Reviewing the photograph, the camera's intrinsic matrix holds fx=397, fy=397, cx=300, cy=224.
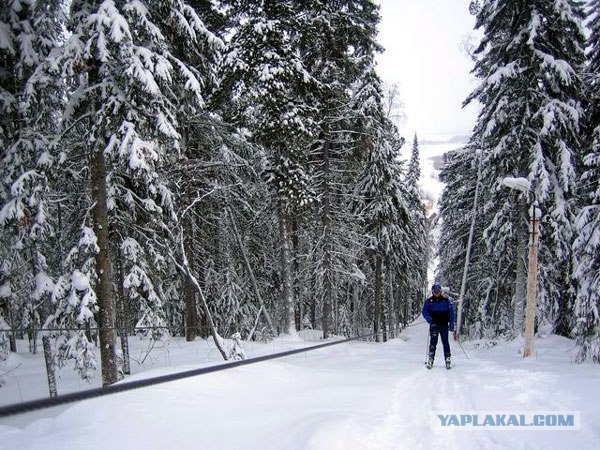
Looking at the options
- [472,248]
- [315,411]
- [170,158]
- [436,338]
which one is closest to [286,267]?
[170,158]

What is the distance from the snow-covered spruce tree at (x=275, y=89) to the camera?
46.1 feet

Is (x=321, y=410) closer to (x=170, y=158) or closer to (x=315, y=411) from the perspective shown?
(x=315, y=411)

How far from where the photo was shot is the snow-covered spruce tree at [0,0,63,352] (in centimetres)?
920

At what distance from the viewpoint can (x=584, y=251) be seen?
1022 centimetres

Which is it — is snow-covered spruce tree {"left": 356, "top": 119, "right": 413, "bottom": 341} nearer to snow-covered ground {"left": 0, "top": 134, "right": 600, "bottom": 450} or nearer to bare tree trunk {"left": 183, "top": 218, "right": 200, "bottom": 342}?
bare tree trunk {"left": 183, "top": 218, "right": 200, "bottom": 342}

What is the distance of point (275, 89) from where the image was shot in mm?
14078

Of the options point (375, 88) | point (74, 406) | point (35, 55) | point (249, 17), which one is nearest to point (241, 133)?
point (249, 17)

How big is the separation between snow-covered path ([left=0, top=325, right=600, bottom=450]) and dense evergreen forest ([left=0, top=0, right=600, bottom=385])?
2700mm

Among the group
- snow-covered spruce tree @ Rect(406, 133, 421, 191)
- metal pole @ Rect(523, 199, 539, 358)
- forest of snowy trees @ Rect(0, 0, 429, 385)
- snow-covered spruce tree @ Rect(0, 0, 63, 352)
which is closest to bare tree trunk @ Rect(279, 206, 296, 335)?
forest of snowy trees @ Rect(0, 0, 429, 385)

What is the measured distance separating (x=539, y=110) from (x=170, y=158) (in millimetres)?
12176

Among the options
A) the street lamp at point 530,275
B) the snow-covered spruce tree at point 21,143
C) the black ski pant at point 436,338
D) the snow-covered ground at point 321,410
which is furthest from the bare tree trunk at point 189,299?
the street lamp at point 530,275

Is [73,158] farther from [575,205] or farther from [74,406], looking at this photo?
[575,205]

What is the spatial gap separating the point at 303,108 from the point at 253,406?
11.5m

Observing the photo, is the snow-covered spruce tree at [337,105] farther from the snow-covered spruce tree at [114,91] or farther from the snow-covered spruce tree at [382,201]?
the snow-covered spruce tree at [114,91]
